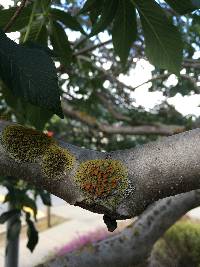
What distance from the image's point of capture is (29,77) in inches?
22.4

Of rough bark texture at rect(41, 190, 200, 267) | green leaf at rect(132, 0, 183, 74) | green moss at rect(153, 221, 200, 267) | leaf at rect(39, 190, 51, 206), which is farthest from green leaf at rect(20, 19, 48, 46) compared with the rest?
green moss at rect(153, 221, 200, 267)

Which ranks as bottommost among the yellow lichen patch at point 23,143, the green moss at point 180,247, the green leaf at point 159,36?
the green moss at point 180,247

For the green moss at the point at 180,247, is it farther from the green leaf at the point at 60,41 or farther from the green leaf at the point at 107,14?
the green leaf at the point at 107,14

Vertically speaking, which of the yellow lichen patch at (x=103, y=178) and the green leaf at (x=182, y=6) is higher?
the green leaf at (x=182, y=6)

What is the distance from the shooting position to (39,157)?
0.66 metres

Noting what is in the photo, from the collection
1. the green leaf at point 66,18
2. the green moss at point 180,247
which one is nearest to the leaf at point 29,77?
the green leaf at point 66,18

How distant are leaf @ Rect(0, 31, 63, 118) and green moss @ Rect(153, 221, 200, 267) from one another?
124 inches

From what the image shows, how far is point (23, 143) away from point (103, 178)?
0.14 metres

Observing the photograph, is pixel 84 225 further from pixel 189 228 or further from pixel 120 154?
pixel 120 154

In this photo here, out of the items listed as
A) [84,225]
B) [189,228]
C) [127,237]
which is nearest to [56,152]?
[127,237]

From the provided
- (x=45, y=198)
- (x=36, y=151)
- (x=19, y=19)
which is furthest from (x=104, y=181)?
(x=45, y=198)

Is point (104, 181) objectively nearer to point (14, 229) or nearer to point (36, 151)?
point (36, 151)

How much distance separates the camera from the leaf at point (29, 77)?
1.85ft

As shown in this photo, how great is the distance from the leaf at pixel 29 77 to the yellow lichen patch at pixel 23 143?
0.34 feet
